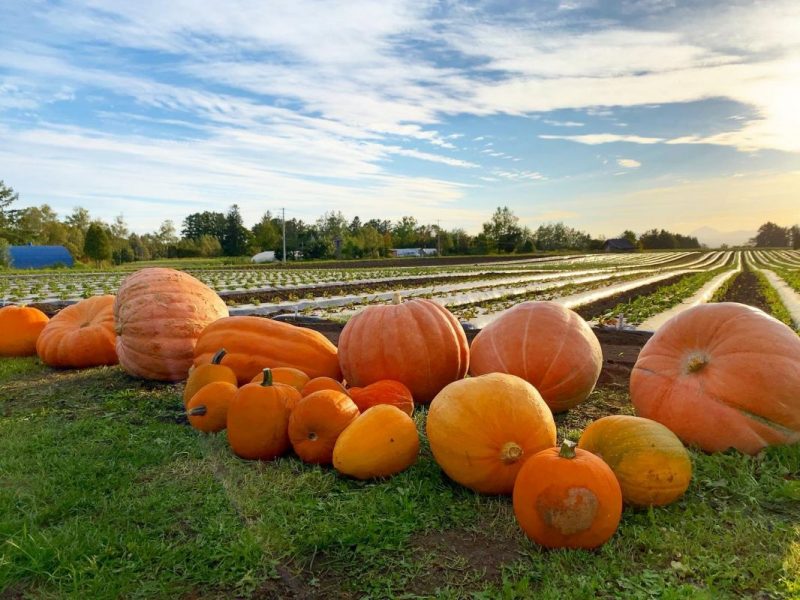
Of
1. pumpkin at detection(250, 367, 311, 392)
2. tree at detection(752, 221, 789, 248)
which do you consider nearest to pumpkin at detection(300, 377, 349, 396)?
pumpkin at detection(250, 367, 311, 392)

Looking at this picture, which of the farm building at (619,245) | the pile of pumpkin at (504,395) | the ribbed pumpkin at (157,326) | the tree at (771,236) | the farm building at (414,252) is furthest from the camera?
the tree at (771,236)

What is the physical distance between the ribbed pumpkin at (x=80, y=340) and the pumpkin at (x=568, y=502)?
4806 millimetres

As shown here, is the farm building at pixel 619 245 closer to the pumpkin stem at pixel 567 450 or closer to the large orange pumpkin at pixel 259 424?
the large orange pumpkin at pixel 259 424

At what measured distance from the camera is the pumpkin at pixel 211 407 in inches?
146

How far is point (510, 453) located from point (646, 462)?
643 millimetres

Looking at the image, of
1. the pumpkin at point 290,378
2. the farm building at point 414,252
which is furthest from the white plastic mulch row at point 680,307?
the farm building at point 414,252

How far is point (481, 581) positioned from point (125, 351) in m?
4.21

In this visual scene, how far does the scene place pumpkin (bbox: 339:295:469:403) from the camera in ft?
13.7

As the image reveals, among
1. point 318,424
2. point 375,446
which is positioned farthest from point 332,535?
point 318,424

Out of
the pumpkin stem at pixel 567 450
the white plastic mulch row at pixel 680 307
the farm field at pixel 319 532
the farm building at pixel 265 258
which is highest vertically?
Answer: the pumpkin stem at pixel 567 450

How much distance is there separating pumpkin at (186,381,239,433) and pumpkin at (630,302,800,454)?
272cm

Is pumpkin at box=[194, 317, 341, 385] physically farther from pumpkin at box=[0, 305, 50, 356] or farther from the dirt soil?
the dirt soil

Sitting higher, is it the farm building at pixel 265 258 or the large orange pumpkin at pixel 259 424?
the large orange pumpkin at pixel 259 424

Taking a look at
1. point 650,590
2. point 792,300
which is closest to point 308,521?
point 650,590
